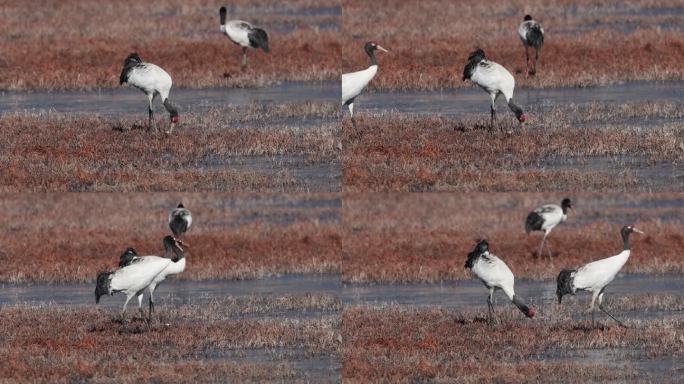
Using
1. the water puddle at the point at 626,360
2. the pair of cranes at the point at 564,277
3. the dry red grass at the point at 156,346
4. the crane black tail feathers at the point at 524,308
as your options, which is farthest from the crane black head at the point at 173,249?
the water puddle at the point at 626,360

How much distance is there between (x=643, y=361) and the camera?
13.7 m

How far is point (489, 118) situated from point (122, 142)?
5.50m

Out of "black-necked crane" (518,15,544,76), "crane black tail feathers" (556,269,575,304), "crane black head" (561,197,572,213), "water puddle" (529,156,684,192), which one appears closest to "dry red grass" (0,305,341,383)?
"crane black tail feathers" (556,269,575,304)

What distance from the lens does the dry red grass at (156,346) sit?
13234mm

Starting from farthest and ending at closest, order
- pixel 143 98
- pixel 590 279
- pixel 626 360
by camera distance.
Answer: pixel 143 98 → pixel 590 279 → pixel 626 360

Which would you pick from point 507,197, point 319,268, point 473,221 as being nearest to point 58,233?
point 319,268

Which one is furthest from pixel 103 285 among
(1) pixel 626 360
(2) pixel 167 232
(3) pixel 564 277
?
(2) pixel 167 232

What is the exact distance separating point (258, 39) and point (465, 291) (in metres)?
7.74

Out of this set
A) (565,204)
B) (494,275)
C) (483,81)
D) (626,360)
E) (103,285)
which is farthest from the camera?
(565,204)

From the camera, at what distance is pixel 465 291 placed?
1934cm

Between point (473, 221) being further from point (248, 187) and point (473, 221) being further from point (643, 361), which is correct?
point (643, 361)

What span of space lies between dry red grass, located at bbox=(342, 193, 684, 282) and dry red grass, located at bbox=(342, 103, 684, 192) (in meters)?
2.49

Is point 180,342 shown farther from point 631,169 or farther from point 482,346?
point 631,169

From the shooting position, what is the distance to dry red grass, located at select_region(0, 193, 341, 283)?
20.5 meters
